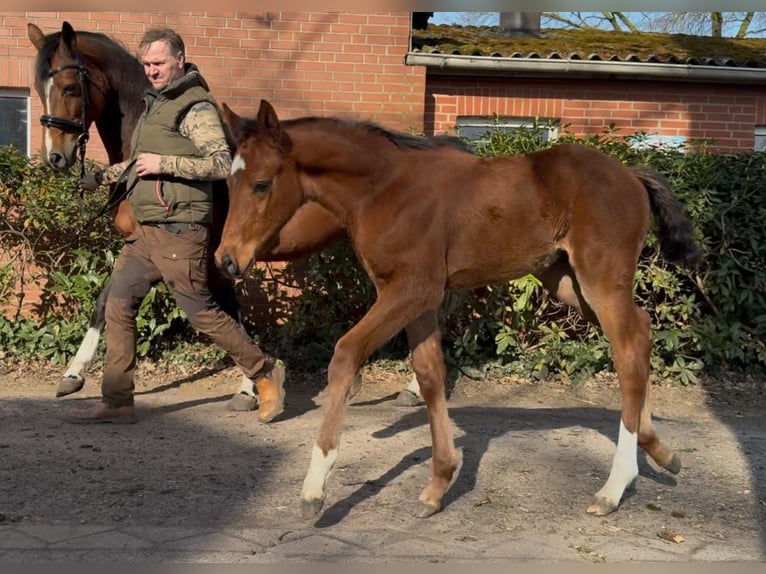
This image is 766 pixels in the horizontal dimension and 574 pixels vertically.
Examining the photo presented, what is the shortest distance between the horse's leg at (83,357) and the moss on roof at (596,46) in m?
4.61

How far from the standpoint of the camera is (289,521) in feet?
12.4

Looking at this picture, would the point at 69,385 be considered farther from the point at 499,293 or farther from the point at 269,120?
the point at 499,293

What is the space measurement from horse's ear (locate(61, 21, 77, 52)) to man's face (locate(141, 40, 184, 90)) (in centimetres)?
55

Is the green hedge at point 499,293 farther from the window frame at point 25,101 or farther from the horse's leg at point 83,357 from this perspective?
the window frame at point 25,101

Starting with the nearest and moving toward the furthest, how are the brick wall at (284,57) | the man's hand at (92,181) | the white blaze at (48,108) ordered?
the white blaze at (48,108), the man's hand at (92,181), the brick wall at (284,57)

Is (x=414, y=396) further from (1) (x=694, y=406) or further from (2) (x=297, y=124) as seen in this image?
(2) (x=297, y=124)

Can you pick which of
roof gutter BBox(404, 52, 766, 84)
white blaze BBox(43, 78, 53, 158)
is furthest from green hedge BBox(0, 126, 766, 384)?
roof gutter BBox(404, 52, 766, 84)

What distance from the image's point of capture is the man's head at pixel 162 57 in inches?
195

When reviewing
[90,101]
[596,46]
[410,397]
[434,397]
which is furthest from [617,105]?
[434,397]

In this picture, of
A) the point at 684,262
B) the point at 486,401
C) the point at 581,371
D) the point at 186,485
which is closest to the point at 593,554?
the point at 684,262

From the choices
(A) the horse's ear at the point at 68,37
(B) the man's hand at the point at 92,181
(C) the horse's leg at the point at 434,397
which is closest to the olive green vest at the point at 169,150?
(B) the man's hand at the point at 92,181

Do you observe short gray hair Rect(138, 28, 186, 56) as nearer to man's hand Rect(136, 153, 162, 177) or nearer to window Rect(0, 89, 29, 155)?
man's hand Rect(136, 153, 162, 177)

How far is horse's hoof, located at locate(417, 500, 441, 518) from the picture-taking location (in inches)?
152

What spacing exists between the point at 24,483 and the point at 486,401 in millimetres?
3616
